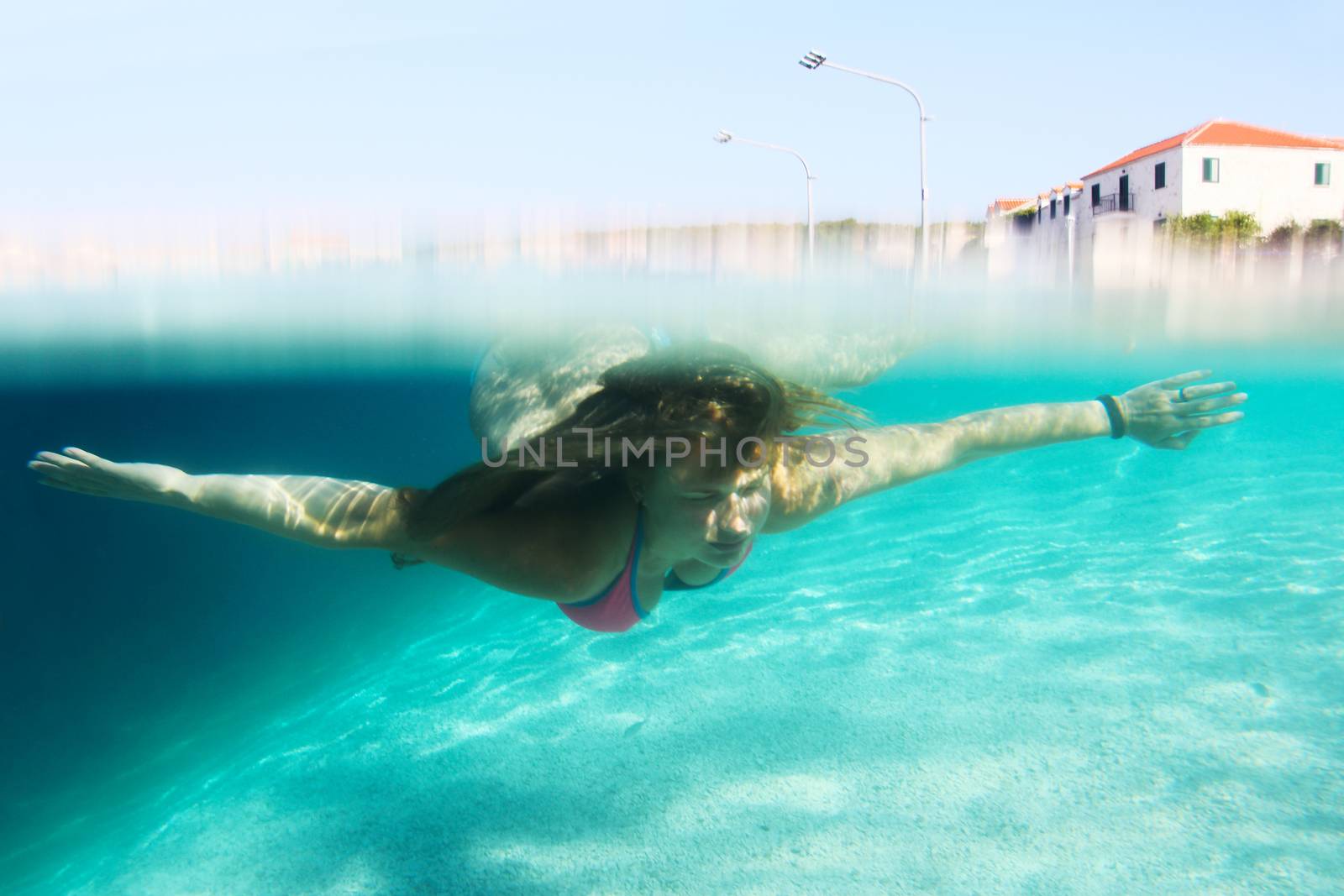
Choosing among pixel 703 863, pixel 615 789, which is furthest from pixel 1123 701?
pixel 615 789

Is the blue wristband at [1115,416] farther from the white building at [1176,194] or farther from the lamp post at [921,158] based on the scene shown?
the white building at [1176,194]

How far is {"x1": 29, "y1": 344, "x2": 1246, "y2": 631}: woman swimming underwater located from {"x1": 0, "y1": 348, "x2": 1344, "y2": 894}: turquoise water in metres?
3.27

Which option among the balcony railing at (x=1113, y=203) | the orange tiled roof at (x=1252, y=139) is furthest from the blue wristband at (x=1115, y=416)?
the balcony railing at (x=1113, y=203)

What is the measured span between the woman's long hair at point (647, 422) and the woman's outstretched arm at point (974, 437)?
286mm

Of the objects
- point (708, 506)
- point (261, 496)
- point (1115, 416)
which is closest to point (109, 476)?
point (261, 496)

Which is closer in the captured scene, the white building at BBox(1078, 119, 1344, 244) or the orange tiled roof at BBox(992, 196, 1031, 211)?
the orange tiled roof at BBox(992, 196, 1031, 211)

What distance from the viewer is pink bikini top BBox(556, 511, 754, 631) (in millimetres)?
3742

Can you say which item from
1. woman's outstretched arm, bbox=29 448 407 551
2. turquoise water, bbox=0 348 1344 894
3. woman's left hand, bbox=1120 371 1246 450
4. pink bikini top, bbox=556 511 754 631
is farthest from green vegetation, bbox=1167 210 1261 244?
woman's outstretched arm, bbox=29 448 407 551

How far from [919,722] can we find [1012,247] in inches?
277

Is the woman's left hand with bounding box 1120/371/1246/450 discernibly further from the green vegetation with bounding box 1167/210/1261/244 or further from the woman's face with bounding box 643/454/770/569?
the green vegetation with bounding box 1167/210/1261/244

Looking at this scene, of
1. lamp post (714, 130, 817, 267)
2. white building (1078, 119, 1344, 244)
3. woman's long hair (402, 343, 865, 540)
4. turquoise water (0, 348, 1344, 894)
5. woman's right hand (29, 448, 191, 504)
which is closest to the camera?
woman's right hand (29, 448, 191, 504)

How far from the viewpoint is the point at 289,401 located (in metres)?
23.2

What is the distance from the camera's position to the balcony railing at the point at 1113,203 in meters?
10.1

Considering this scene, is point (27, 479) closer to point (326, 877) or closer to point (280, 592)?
point (280, 592)
